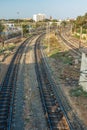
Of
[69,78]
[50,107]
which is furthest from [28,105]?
[69,78]

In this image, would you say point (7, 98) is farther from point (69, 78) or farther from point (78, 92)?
point (69, 78)

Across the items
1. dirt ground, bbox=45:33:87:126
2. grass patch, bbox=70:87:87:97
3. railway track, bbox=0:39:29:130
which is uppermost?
railway track, bbox=0:39:29:130

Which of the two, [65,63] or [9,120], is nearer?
[9,120]

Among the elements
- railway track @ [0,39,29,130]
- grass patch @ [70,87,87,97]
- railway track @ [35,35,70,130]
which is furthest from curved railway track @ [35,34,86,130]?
railway track @ [0,39,29,130]

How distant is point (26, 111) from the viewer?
18438 millimetres

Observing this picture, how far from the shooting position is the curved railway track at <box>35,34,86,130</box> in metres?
16.2

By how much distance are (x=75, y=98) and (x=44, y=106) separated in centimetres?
376

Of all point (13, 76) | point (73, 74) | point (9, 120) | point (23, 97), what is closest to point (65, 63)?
point (73, 74)

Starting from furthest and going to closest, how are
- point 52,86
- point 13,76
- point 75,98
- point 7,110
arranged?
1. point 13,76
2. point 52,86
3. point 75,98
4. point 7,110

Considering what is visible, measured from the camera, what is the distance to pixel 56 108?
744 inches

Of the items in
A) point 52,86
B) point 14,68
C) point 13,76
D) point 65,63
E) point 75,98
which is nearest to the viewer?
point 75,98

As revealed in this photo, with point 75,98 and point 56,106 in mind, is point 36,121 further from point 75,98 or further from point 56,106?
point 75,98

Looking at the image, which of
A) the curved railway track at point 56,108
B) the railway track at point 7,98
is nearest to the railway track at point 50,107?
the curved railway track at point 56,108

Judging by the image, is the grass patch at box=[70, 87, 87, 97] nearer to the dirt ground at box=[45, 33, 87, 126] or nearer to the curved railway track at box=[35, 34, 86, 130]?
the dirt ground at box=[45, 33, 87, 126]
